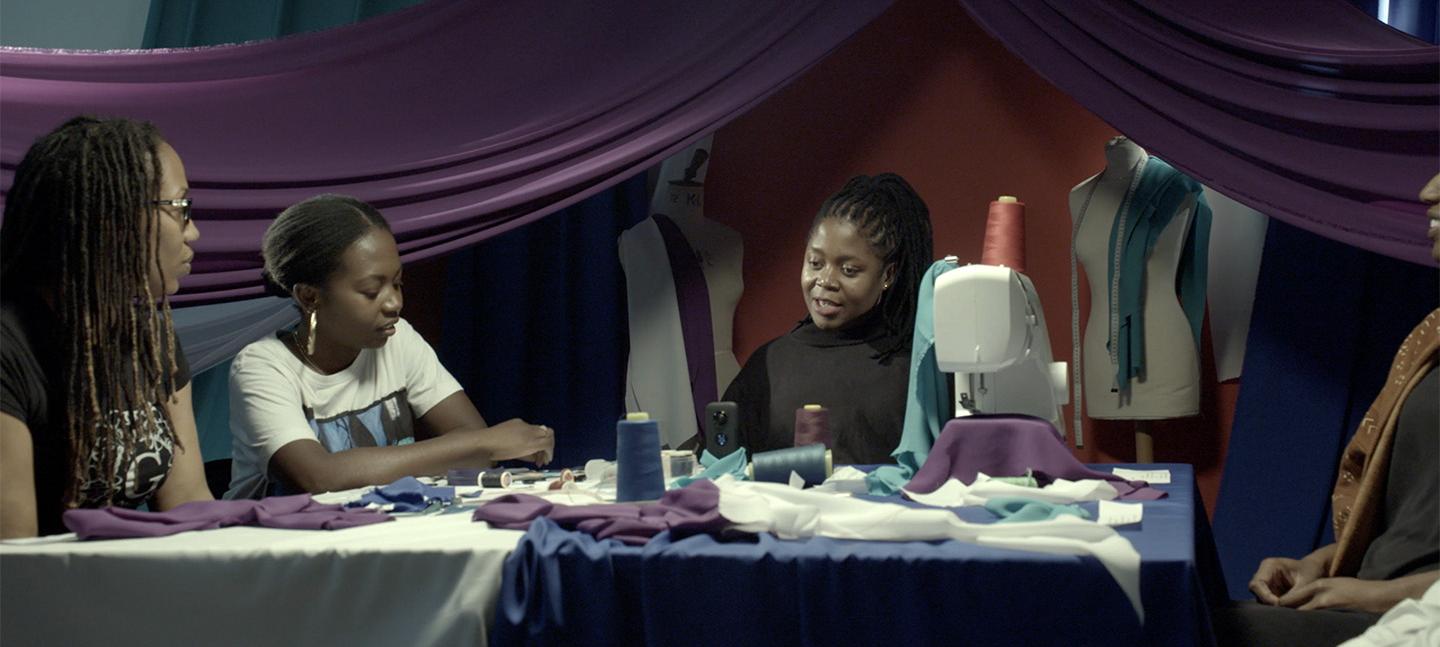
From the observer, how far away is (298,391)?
2768 mm

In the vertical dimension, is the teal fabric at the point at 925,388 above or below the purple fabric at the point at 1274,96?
below

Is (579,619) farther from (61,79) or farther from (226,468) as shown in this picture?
(61,79)

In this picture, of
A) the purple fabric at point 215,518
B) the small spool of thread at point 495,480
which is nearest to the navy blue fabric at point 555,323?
the small spool of thread at point 495,480

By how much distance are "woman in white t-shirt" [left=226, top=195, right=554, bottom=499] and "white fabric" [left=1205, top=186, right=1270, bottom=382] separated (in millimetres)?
1880

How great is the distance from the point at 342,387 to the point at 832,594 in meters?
1.56

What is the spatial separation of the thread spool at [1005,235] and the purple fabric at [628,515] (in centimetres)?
135

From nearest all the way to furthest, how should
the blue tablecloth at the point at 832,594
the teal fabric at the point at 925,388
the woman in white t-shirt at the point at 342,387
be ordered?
the blue tablecloth at the point at 832,594 → the woman in white t-shirt at the point at 342,387 → the teal fabric at the point at 925,388

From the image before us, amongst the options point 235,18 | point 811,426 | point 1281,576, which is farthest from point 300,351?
point 1281,576

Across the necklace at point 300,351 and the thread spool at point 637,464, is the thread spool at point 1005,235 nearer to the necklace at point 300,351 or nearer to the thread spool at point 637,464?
the thread spool at point 637,464

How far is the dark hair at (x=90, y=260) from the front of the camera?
2100 mm

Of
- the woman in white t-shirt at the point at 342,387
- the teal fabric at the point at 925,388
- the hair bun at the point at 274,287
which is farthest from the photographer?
the hair bun at the point at 274,287

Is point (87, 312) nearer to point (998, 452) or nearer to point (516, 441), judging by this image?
point (516, 441)

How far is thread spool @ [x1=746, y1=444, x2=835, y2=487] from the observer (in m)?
2.31

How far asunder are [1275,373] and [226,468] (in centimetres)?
252
